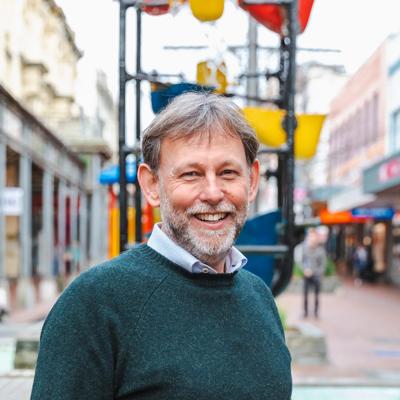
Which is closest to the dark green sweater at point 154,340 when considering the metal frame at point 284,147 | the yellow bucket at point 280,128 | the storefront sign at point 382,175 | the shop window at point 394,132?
the metal frame at point 284,147

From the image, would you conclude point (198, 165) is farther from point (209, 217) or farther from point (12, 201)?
point (12, 201)

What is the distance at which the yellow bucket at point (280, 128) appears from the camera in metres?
4.58

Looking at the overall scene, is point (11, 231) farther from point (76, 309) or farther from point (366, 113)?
point (366, 113)

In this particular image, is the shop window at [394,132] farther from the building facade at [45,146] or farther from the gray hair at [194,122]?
the gray hair at [194,122]

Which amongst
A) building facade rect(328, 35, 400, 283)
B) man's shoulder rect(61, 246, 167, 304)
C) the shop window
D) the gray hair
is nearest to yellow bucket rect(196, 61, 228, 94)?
the gray hair

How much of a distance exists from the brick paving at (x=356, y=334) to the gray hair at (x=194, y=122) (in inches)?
150

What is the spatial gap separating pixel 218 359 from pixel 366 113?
3416cm

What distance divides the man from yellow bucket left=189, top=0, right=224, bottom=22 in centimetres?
208

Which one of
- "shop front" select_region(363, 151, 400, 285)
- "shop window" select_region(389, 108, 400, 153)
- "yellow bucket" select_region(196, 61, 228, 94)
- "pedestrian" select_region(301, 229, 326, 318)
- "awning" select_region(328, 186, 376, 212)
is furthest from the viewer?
"shop window" select_region(389, 108, 400, 153)

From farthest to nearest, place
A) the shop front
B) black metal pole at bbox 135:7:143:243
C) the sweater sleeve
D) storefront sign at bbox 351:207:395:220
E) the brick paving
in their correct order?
storefront sign at bbox 351:207:395:220, the shop front, the brick paving, black metal pole at bbox 135:7:143:243, the sweater sleeve

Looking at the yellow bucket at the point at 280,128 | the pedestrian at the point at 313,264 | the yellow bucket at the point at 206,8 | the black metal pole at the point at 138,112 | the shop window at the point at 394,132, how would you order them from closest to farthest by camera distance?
1. the yellow bucket at the point at 206,8
2. the black metal pole at the point at 138,112
3. the yellow bucket at the point at 280,128
4. the pedestrian at the point at 313,264
5. the shop window at the point at 394,132

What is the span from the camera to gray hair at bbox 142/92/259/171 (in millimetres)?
1905

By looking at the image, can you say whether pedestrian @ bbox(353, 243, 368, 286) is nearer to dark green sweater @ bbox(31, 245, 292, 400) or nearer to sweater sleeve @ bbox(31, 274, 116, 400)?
dark green sweater @ bbox(31, 245, 292, 400)

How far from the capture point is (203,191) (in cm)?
192
